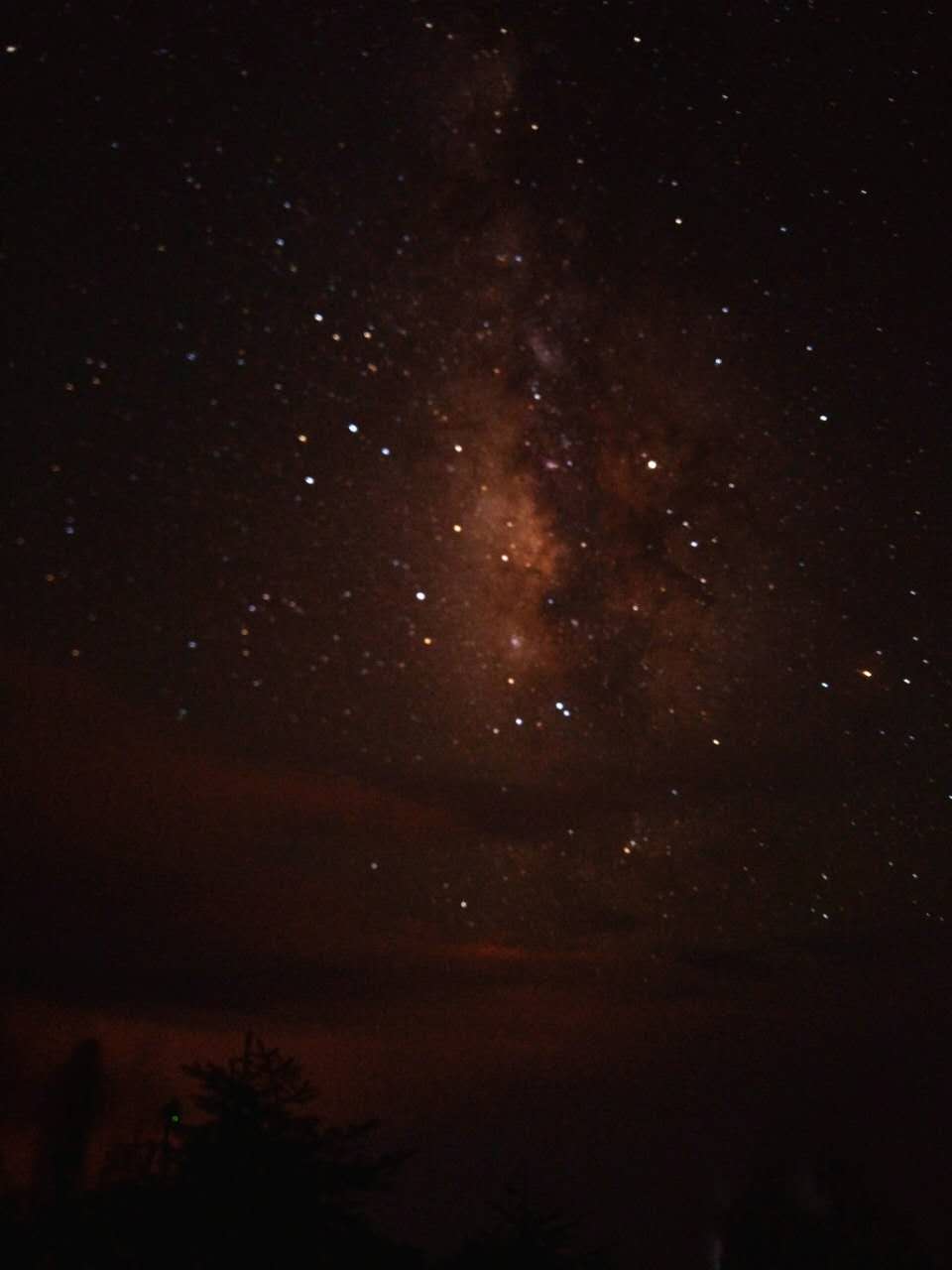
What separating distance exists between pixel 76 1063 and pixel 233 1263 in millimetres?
37401

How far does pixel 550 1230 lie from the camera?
604 cm

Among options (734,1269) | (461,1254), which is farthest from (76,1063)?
(461,1254)

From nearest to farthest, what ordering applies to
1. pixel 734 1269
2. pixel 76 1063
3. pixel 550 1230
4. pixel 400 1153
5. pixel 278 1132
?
pixel 278 1132 < pixel 400 1153 < pixel 550 1230 < pixel 76 1063 < pixel 734 1269

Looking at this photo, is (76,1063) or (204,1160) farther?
(76,1063)

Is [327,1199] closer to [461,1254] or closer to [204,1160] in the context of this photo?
[204,1160]

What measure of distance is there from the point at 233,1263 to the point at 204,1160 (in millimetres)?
337

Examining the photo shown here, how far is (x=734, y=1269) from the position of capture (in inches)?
2205

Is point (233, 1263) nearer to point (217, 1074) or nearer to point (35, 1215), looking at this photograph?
point (217, 1074)

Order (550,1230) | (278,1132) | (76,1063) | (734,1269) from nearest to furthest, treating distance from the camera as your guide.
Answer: (278,1132) → (550,1230) → (76,1063) → (734,1269)

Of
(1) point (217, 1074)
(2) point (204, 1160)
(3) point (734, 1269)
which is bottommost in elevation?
(3) point (734, 1269)

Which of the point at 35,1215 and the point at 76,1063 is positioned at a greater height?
the point at 76,1063

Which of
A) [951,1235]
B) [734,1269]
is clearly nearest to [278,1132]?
[734,1269]

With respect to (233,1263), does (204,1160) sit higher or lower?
higher

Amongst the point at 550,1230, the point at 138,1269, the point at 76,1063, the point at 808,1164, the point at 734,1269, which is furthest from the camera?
the point at 808,1164
